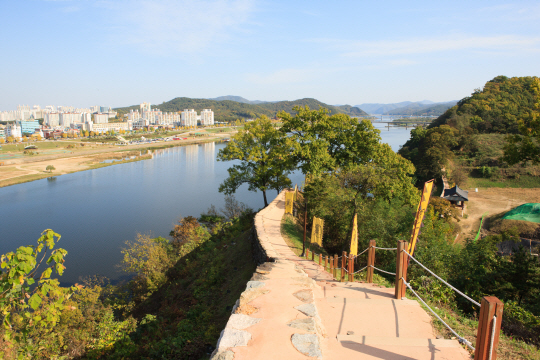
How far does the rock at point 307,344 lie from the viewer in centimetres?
352

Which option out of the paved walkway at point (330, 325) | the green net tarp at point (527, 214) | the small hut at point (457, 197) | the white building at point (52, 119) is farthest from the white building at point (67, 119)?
the paved walkway at point (330, 325)

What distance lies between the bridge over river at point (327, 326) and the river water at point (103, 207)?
17061mm

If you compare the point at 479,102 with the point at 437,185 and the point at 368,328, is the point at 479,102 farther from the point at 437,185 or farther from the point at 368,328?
the point at 368,328

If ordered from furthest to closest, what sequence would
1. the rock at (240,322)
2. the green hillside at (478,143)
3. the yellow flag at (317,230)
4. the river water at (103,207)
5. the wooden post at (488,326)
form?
1. the green hillside at (478,143)
2. the river water at (103,207)
3. the yellow flag at (317,230)
4. the rock at (240,322)
5. the wooden post at (488,326)

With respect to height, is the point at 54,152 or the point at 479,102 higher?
the point at 479,102

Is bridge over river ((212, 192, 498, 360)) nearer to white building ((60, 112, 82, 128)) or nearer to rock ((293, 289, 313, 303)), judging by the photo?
rock ((293, 289, 313, 303))

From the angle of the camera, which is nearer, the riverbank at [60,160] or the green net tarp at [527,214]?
the green net tarp at [527,214]

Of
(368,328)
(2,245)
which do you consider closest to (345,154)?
(368,328)

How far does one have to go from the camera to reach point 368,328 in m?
4.11

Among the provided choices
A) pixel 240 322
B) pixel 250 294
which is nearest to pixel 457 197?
pixel 250 294

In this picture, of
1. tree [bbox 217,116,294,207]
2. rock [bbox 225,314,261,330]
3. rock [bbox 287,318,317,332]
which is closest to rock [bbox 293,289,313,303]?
rock [bbox 287,318,317,332]

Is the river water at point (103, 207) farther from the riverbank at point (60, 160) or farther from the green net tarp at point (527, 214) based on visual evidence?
the green net tarp at point (527, 214)

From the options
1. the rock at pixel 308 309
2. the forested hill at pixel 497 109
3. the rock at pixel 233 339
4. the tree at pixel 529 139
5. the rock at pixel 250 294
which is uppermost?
the forested hill at pixel 497 109

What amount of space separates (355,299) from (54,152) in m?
89.5
